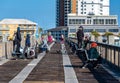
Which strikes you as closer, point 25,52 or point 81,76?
point 81,76

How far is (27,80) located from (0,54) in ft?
41.0

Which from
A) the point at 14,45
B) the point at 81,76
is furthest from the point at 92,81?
the point at 14,45

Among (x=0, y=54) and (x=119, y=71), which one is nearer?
(x=119, y=71)

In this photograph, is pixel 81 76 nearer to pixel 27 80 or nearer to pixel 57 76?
pixel 57 76

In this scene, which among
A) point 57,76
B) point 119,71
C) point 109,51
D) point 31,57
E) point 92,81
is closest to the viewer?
point 92,81

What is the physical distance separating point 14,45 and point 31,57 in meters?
2.32

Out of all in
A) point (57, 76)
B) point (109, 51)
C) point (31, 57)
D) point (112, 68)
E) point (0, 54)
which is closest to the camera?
point (57, 76)

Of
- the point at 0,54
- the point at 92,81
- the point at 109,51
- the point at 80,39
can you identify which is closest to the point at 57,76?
the point at 92,81

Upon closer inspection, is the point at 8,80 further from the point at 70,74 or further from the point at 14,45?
the point at 14,45

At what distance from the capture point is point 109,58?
2427cm

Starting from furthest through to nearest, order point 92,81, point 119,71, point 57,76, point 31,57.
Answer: point 31,57 → point 119,71 → point 57,76 → point 92,81

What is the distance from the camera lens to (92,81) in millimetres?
16625

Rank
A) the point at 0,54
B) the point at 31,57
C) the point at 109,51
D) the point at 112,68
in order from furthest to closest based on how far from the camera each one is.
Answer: the point at 31,57
the point at 0,54
the point at 109,51
the point at 112,68

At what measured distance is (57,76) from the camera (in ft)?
60.3
